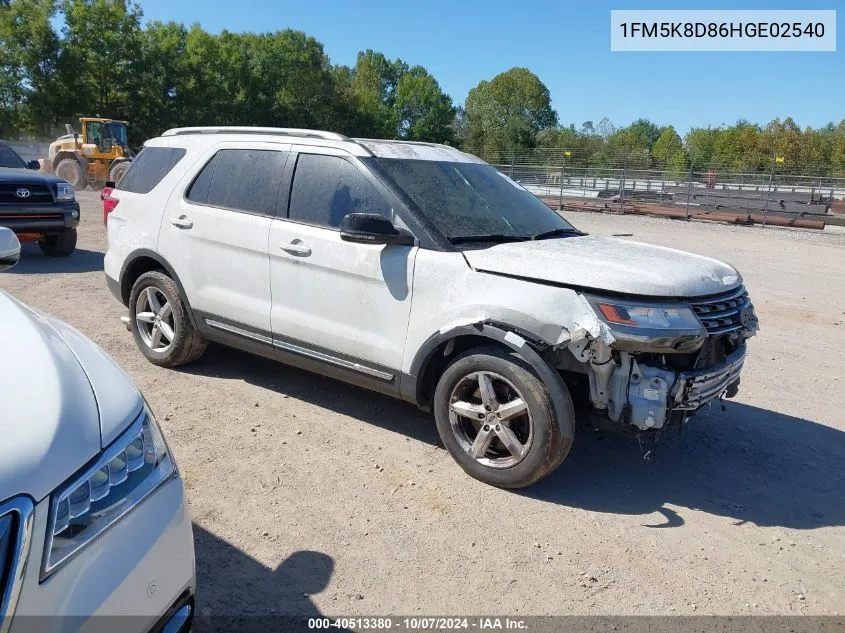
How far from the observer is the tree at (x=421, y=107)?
8106 cm

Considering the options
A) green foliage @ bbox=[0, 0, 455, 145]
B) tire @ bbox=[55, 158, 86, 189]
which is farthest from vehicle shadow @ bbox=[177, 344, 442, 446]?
green foliage @ bbox=[0, 0, 455, 145]

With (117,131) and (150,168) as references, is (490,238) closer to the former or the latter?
(150,168)

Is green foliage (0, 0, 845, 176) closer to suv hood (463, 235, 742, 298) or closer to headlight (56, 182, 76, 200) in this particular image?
headlight (56, 182, 76, 200)

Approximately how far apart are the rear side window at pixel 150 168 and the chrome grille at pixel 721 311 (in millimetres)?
3945

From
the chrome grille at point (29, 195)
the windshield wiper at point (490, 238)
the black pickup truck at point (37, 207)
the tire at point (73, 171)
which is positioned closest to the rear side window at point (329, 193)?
the windshield wiper at point (490, 238)

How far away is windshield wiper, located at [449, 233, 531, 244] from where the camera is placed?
406 cm

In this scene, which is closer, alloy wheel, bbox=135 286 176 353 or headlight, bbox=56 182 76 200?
alloy wheel, bbox=135 286 176 353

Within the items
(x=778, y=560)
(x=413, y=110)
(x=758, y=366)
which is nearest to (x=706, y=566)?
(x=778, y=560)

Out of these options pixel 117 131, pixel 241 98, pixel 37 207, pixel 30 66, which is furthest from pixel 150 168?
pixel 241 98

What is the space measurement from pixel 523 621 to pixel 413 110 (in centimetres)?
8703

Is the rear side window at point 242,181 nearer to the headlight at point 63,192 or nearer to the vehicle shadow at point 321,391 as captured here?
the vehicle shadow at point 321,391

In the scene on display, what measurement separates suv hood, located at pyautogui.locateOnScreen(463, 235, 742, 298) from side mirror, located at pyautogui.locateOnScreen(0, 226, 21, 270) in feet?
7.20

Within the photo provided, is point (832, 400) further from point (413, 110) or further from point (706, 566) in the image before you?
point (413, 110)

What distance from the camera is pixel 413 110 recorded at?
85.7 meters
